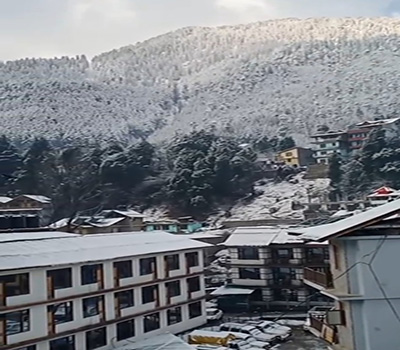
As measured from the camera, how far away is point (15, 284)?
16906mm

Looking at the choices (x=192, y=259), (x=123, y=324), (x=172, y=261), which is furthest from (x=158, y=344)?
(x=192, y=259)

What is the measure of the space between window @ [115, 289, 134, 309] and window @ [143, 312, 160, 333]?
42.4 inches

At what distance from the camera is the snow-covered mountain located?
87.4 meters

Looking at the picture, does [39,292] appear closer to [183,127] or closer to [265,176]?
[265,176]

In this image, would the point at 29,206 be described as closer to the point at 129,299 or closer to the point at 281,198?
the point at 281,198

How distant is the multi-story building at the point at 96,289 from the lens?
17031mm

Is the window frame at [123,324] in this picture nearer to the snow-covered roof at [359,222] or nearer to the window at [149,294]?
the window at [149,294]

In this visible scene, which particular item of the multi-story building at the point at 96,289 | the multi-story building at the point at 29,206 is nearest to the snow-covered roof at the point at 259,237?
the multi-story building at the point at 96,289

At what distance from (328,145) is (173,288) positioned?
123ft

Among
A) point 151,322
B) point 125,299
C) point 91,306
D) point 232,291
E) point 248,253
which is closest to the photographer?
point 91,306

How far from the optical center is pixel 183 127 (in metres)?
96.9

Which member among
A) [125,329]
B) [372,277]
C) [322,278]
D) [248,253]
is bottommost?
[125,329]

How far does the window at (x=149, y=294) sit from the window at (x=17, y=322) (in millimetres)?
5770

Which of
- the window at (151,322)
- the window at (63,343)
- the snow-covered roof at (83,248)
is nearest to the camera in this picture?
the snow-covered roof at (83,248)
